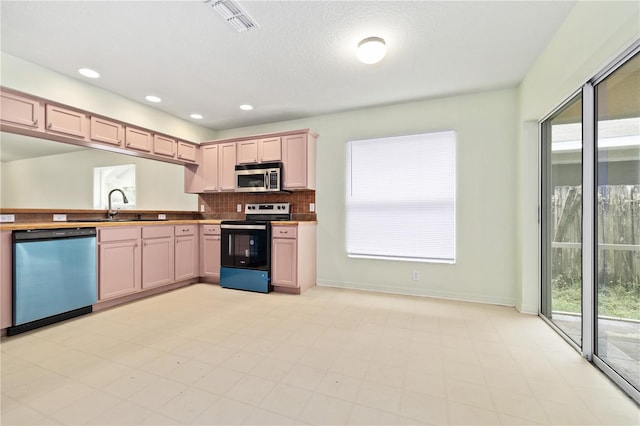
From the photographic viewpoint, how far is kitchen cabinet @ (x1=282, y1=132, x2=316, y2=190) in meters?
3.96

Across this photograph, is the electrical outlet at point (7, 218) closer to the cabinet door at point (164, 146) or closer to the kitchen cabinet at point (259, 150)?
the cabinet door at point (164, 146)

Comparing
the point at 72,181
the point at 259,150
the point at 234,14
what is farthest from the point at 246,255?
the point at 234,14

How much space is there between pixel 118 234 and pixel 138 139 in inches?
53.1

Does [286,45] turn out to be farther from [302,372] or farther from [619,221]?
[619,221]

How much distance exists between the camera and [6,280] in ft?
7.73

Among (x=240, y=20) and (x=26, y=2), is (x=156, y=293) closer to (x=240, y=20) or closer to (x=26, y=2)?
(x=26, y=2)

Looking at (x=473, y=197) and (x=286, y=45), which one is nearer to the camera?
(x=286, y=45)

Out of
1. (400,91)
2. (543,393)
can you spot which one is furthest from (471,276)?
(400,91)

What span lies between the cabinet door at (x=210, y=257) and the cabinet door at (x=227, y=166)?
0.86 metres

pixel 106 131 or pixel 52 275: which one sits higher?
pixel 106 131

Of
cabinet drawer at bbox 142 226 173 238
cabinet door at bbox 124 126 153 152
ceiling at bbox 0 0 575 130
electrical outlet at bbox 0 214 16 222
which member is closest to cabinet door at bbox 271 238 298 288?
cabinet drawer at bbox 142 226 173 238

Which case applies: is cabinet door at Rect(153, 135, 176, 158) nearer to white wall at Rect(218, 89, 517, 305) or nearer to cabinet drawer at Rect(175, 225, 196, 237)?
cabinet drawer at Rect(175, 225, 196, 237)

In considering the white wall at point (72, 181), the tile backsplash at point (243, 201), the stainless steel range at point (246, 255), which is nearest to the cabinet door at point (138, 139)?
the white wall at point (72, 181)

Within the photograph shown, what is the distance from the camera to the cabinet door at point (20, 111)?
2.48m
